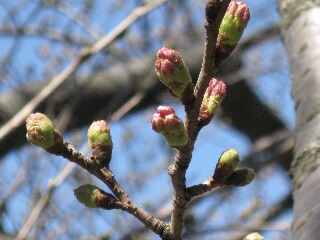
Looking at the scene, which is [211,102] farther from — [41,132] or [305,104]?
[305,104]

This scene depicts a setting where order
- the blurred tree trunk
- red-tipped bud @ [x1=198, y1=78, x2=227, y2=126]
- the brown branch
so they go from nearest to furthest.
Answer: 1. the brown branch
2. red-tipped bud @ [x1=198, y1=78, x2=227, y2=126]
3. the blurred tree trunk

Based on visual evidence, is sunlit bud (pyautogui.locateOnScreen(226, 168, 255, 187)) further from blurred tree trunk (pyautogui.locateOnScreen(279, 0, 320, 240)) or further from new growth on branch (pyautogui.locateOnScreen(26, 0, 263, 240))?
blurred tree trunk (pyautogui.locateOnScreen(279, 0, 320, 240))

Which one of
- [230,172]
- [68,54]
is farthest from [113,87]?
[230,172]

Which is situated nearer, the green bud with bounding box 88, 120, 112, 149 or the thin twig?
the green bud with bounding box 88, 120, 112, 149

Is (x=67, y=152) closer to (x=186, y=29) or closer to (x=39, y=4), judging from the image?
(x=39, y=4)

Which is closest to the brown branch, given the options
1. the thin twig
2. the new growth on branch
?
the new growth on branch

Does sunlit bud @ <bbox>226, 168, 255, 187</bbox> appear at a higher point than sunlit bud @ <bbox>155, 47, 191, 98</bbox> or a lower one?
lower

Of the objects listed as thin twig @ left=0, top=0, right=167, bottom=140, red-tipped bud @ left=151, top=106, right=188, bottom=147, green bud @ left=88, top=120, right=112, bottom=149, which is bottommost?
red-tipped bud @ left=151, top=106, right=188, bottom=147

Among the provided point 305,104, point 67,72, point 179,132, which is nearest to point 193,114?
point 179,132
